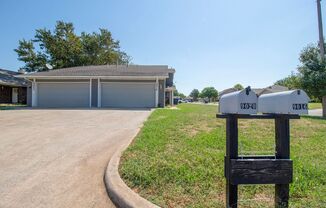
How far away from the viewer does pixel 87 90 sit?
22.2 meters

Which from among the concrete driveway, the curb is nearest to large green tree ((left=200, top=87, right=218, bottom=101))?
the concrete driveway

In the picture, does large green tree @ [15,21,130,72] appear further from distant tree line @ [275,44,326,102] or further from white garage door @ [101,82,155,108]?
distant tree line @ [275,44,326,102]

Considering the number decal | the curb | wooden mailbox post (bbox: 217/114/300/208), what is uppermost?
the number decal

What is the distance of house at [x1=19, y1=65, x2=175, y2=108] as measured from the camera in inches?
850

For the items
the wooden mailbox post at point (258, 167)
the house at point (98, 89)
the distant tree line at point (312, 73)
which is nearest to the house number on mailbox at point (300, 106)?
the wooden mailbox post at point (258, 167)

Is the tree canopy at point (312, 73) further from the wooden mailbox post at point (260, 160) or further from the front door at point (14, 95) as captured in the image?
the front door at point (14, 95)

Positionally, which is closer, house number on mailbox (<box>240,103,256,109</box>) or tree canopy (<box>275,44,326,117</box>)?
house number on mailbox (<box>240,103,256,109</box>)

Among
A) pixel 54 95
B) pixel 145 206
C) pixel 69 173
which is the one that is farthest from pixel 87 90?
pixel 145 206

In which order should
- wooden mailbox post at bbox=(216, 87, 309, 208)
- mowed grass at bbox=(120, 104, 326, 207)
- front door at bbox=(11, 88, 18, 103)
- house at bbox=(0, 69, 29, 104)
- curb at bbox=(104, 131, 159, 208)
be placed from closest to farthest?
wooden mailbox post at bbox=(216, 87, 309, 208), curb at bbox=(104, 131, 159, 208), mowed grass at bbox=(120, 104, 326, 207), house at bbox=(0, 69, 29, 104), front door at bbox=(11, 88, 18, 103)

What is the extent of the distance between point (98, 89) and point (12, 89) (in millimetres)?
15897

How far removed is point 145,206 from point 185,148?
2.76m

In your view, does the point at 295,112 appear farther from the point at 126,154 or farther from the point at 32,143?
the point at 32,143

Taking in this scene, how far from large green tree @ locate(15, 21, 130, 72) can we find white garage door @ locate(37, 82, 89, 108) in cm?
1735

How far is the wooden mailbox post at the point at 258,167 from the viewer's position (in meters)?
2.78
